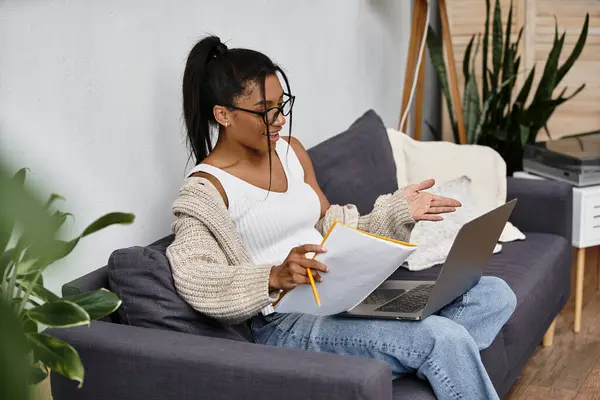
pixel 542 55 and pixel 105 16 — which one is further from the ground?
pixel 105 16

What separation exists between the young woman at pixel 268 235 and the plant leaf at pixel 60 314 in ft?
1.72

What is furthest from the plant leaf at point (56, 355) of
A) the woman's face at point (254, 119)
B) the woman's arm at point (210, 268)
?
the woman's face at point (254, 119)

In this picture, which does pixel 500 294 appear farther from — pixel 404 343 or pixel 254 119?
pixel 254 119

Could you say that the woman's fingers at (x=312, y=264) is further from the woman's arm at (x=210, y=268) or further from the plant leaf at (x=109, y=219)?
the plant leaf at (x=109, y=219)

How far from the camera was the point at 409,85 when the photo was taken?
396cm

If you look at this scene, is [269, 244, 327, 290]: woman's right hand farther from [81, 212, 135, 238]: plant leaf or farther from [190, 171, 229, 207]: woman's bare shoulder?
[81, 212, 135, 238]: plant leaf

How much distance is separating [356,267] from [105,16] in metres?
0.85

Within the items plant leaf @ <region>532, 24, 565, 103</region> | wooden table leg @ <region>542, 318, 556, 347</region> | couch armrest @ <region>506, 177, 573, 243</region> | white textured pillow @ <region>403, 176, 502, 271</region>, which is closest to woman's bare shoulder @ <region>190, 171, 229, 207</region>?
white textured pillow @ <region>403, 176, 502, 271</region>

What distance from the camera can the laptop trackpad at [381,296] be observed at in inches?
87.6

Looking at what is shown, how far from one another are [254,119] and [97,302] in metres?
0.76

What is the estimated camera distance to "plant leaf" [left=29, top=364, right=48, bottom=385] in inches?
57.9

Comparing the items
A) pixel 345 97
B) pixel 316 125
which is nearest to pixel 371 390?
pixel 316 125

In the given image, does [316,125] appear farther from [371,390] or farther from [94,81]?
[371,390]

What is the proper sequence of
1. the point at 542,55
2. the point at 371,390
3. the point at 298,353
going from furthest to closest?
1. the point at 542,55
2. the point at 298,353
3. the point at 371,390
